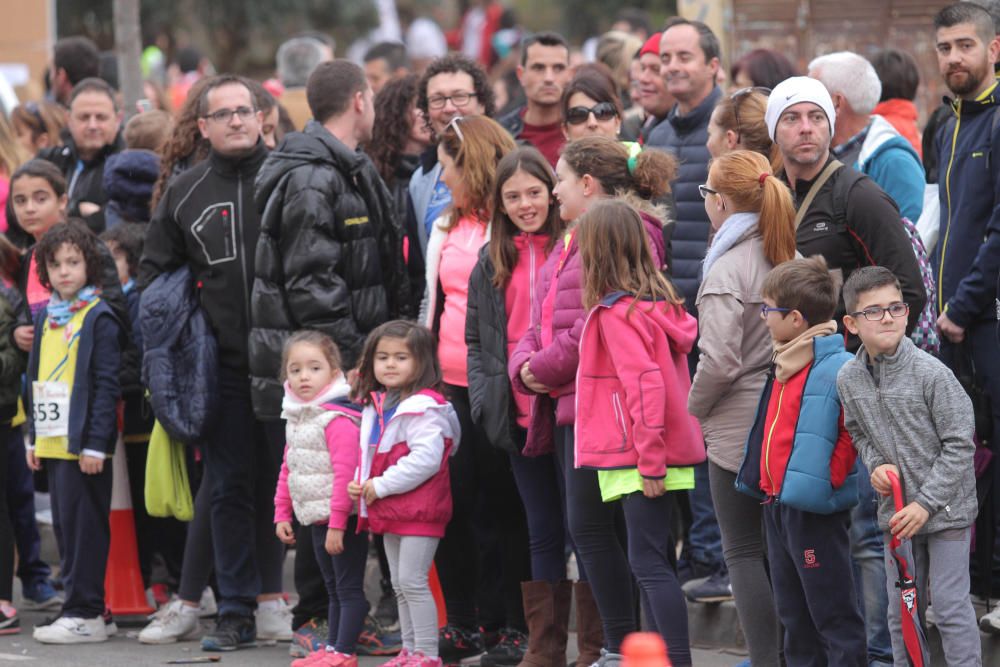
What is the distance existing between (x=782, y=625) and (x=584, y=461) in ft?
3.23

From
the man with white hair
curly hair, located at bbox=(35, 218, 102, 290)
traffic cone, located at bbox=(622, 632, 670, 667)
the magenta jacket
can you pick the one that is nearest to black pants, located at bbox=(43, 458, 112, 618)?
curly hair, located at bbox=(35, 218, 102, 290)

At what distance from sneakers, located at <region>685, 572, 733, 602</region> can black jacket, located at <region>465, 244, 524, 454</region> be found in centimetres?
119

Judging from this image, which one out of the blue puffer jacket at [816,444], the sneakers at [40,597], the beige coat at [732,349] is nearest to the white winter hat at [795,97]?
the beige coat at [732,349]

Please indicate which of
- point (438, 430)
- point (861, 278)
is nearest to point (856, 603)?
point (861, 278)

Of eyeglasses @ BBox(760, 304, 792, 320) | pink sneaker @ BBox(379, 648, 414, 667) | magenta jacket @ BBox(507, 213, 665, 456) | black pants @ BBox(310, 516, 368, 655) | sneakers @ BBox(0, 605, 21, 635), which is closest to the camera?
eyeglasses @ BBox(760, 304, 792, 320)

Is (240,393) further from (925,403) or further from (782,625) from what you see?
(925,403)

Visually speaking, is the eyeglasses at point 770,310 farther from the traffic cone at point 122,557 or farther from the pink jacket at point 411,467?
the traffic cone at point 122,557

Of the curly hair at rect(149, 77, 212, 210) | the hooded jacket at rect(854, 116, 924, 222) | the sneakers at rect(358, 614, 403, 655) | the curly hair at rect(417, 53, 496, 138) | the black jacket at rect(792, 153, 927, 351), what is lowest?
the sneakers at rect(358, 614, 403, 655)

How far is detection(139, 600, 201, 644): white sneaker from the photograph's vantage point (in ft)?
26.8

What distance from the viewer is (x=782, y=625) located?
6.42 m

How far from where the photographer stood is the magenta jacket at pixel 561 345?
6.67 metres

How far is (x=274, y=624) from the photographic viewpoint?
26.7ft

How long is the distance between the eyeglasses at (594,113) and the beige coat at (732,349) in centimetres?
198

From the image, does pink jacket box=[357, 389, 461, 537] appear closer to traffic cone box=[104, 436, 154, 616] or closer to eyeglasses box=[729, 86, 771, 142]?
eyeglasses box=[729, 86, 771, 142]
